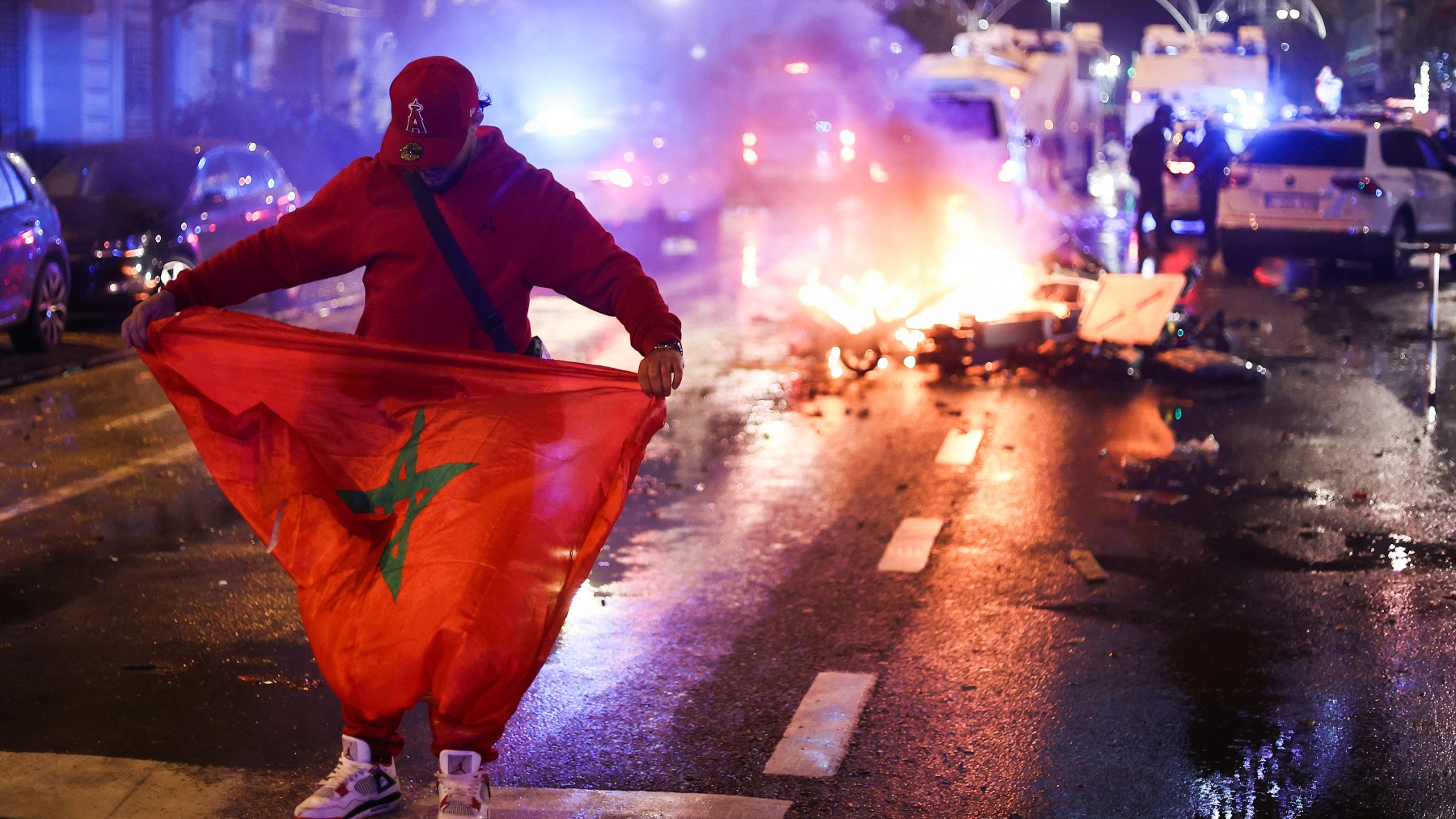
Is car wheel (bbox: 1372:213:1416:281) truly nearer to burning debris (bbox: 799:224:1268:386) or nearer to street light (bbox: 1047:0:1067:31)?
burning debris (bbox: 799:224:1268:386)

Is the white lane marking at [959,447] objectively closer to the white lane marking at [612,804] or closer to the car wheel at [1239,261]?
the white lane marking at [612,804]

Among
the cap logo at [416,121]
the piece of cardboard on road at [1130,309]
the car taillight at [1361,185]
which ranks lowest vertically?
the car taillight at [1361,185]

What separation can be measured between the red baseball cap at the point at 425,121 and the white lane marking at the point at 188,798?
1.72 meters

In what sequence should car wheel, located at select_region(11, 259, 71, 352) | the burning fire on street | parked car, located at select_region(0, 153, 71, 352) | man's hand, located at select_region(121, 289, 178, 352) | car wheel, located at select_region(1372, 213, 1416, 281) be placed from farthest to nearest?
car wheel, located at select_region(1372, 213, 1416, 281), car wheel, located at select_region(11, 259, 71, 352), the burning fire on street, parked car, located at select_region(0, 153, 71, 352), man's hand, located at select_region(121, 289, 178, 352)

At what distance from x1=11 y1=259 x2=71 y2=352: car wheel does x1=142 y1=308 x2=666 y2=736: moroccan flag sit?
30.9ft

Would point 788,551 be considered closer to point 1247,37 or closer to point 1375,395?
point 1375,395

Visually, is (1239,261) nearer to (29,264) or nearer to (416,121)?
(29,264)

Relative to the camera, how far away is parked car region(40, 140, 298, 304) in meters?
14.5

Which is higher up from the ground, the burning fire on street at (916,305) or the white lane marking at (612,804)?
the white lane marking at (612,804)

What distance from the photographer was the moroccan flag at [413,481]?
141 inches

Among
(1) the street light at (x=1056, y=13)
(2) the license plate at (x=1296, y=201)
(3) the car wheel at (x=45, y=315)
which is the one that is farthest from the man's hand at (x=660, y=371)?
(1) the street light at (x=1056, y=13)

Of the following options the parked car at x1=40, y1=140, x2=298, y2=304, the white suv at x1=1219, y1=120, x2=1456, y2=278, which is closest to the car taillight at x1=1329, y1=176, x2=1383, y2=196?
the white suv at x1=1219, y1=120, x2=1456, y2=278

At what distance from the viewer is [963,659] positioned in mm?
5410

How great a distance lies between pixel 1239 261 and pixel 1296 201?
4.57ft
